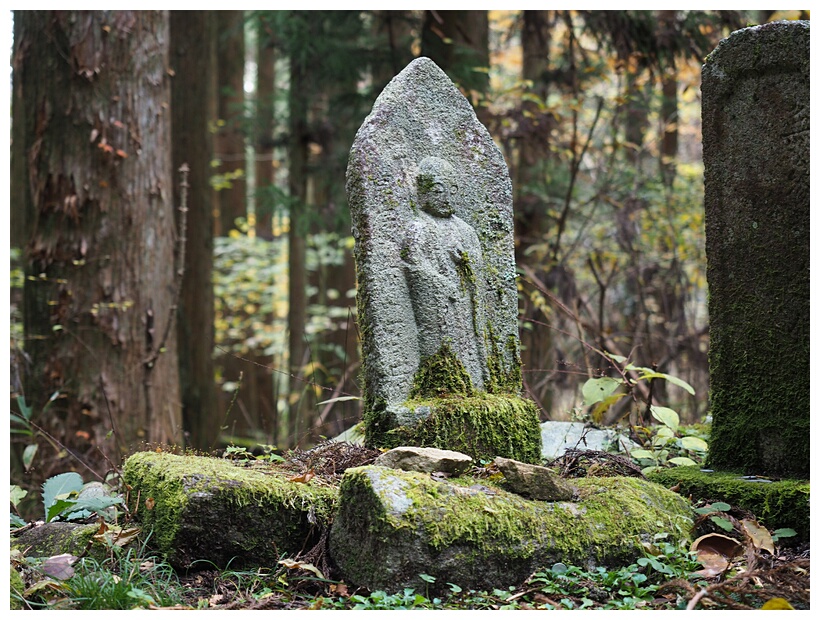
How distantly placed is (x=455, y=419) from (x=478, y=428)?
14cm

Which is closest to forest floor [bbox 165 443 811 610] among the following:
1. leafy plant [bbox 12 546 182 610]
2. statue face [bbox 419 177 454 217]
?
leafy plant [bbox 12 546 182 610]

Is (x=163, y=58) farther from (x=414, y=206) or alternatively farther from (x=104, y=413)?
(x=414, y=206)

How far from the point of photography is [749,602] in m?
2.81

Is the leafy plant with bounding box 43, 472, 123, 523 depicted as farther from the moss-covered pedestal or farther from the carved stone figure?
the carved stone figure

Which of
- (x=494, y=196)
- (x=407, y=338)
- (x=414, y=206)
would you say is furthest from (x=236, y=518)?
(x=494, y=196)

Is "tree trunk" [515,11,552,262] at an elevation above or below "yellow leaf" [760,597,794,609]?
above

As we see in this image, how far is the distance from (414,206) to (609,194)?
5728mm

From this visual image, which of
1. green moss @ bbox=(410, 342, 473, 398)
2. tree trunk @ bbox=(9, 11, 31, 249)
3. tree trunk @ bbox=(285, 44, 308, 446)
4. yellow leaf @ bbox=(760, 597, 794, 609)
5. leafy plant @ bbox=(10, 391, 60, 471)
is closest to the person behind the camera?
yellow leaf @ bbox=(760, 597, 794, 609)

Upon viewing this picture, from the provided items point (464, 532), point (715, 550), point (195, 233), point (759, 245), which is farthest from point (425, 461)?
point (195, 233)

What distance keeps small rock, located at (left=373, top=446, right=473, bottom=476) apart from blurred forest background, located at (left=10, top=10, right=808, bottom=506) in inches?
47.9

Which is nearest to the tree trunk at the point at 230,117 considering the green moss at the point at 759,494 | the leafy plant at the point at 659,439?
the leafy plant at the point at 659,439

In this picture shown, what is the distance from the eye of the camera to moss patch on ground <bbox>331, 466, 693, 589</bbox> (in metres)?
2.93

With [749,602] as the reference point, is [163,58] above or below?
above

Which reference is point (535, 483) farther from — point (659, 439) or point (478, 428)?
point (659, 439)
